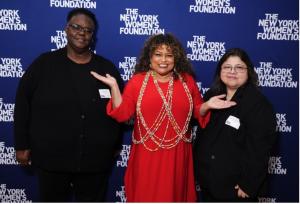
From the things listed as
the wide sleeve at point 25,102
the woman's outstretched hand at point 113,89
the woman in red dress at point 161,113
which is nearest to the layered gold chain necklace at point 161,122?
the woman in red dress at point 161,113

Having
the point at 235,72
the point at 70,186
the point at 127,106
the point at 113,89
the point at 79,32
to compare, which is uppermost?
the point at 79,32

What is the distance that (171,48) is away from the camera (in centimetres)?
212

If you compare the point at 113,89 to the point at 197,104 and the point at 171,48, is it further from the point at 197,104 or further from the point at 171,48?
the point at 197,104

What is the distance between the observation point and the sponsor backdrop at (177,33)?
2.55 meters

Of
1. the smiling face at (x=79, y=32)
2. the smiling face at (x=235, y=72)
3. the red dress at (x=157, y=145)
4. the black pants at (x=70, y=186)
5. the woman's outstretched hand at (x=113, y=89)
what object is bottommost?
the black pants at (x=70, y=186)

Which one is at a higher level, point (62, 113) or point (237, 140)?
point (62, 113)

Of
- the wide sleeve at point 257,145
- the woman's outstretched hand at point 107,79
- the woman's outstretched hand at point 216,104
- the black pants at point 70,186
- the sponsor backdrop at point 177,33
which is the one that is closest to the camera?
the wide sleeve at point 257,145

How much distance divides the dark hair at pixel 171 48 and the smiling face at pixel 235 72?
Result: 0.31 metres

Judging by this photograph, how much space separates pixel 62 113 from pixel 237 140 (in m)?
1.16

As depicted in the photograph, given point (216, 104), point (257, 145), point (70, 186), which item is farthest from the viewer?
point (70, 186)

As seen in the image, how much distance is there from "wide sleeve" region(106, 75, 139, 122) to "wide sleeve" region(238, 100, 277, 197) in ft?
2.41

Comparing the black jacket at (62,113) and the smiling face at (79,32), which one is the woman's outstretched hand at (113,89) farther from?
the smiling face at (79,32)

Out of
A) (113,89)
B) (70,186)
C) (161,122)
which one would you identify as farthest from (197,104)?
(70,186)

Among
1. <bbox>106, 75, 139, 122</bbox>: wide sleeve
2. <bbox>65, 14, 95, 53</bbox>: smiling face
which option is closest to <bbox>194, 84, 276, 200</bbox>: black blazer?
<bbox>106, 75, 139, 122</bbox>: wide sleeve
